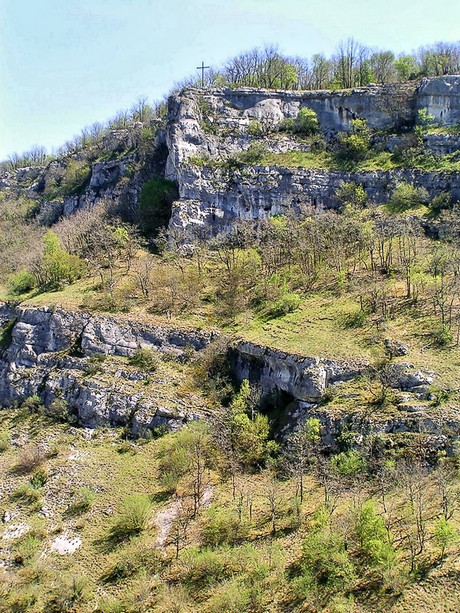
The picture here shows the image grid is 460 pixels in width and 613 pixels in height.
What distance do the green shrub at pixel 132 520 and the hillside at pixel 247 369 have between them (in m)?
0.11

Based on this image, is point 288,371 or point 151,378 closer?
point 288,371

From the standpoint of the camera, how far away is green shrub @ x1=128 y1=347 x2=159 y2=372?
1544 inches

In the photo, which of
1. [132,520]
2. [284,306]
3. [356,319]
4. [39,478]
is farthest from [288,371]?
[39,478]

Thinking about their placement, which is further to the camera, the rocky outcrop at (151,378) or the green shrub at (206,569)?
the rocky outcrop at (151,378)

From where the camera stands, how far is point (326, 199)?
6088 centimetres

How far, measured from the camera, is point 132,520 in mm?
27562

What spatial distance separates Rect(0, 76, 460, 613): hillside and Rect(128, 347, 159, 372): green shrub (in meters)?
0.18

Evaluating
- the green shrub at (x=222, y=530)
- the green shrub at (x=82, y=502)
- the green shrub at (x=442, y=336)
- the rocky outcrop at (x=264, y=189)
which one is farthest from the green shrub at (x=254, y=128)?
the green shrub at (x=222, y=530)

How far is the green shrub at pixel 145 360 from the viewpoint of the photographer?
39.2 m

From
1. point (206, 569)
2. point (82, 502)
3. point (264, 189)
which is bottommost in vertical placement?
point (206, 569)

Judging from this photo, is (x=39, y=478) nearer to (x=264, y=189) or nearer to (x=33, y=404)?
(x=33, y=404)

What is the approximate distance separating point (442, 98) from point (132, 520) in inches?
2478

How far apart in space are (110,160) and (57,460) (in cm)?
5248

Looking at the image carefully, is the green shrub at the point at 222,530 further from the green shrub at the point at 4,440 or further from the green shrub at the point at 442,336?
the green shrub at the point at 442,336
